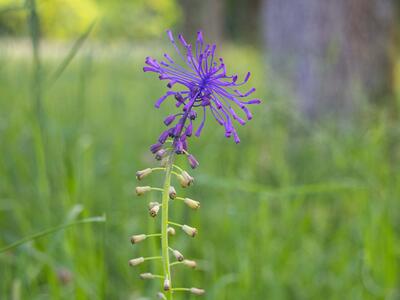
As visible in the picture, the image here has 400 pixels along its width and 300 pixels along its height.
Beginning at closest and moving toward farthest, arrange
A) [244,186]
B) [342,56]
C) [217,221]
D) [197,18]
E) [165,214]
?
[165,214] → [244,186] → [217,221] → [342,56] → [197,18]

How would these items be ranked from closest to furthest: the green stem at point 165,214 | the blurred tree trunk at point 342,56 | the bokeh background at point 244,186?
the green stem at point 165,214, the bokeh background at point 244,186, the blurred tree trunk at point 342,56

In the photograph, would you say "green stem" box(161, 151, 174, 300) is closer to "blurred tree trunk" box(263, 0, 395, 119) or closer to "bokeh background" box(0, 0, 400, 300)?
"bokeh background" box(0, 0, 400, 300)

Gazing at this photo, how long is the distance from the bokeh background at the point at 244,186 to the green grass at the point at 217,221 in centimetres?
1

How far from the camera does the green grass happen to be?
245 cm

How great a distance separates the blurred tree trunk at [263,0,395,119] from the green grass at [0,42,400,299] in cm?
104

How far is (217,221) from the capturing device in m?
3.42

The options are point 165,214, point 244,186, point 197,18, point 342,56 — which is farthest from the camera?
point 197,18

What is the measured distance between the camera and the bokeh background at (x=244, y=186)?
245 cm

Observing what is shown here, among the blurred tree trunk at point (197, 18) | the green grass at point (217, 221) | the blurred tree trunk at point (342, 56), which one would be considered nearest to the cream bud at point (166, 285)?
the green grass at point (217, 221)

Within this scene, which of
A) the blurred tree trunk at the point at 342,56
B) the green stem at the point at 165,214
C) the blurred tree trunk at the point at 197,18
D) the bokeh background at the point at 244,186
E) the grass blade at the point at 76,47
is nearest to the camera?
the green stem at the point at 165,214

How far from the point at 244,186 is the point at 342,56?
10.5 ft

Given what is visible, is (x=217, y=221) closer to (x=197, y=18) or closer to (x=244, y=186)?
(x=244, y=186)

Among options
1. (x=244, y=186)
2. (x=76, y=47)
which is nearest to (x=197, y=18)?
(x=244, y=186)

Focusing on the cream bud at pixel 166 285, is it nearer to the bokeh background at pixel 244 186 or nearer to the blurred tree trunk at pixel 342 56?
the bokeh background at pixel 244 186
